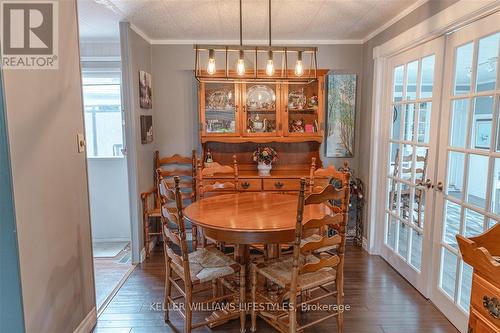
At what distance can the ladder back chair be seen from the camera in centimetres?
361

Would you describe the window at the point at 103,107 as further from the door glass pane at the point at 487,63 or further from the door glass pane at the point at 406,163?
the door glass pane at the point at 487,63

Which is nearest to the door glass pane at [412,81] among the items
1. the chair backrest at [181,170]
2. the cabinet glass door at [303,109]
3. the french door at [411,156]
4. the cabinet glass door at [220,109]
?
the french door at [411,156]

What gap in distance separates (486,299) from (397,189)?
206 centimetres

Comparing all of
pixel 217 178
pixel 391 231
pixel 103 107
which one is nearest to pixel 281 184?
pixel 217 178

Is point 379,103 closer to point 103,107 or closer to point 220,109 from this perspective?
point 220,109

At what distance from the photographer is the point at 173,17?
3002 millimetres

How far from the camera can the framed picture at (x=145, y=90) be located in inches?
134

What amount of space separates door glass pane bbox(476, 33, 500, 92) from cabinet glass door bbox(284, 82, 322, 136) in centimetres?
180

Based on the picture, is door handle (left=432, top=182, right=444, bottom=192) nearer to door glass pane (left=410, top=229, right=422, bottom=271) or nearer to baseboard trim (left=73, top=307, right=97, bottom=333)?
door glass pane (left=410, top=229, right=422, bottom=271)

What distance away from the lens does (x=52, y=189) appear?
6.11 feet

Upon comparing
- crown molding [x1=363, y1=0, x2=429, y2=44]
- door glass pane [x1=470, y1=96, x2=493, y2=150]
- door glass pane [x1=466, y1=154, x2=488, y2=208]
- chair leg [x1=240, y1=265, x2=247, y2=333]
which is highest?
crown molding [x1=363, y1=0, x2=429, y2=44]

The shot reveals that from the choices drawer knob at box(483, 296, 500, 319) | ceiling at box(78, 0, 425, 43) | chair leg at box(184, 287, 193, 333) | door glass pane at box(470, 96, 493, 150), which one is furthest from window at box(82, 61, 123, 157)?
drawer knob at box(483, 296, 500, 319)

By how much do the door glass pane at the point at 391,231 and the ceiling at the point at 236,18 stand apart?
1.91 metres

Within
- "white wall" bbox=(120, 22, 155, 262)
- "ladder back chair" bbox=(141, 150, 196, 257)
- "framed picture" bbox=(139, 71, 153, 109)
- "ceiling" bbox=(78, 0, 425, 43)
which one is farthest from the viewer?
"ladder back chair" bbox=(141, 150, 196, 257)
